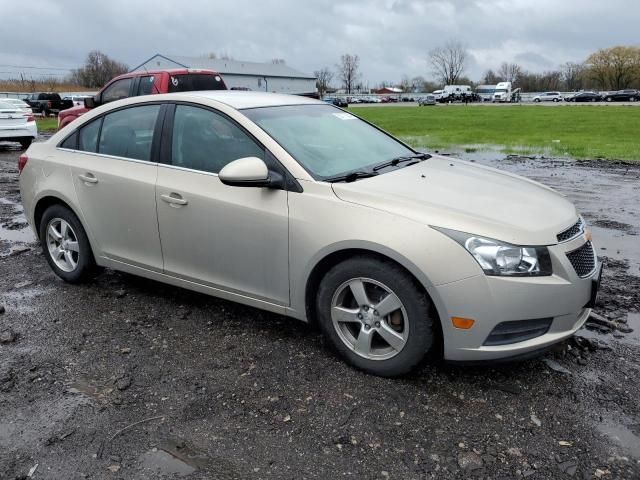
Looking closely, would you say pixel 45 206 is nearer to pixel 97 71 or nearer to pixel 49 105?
pixel 49 105

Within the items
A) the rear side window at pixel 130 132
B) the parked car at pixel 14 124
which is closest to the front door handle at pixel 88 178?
the rear side window at pixel 130 132

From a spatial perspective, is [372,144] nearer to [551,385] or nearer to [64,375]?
[551,385]

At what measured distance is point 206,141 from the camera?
4.04 meters

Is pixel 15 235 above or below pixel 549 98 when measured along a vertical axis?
above

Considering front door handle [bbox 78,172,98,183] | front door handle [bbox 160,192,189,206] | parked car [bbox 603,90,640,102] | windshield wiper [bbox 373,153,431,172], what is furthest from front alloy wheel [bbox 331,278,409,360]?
parked car [bbox 603,90,640,102]

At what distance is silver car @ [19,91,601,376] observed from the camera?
3.01m

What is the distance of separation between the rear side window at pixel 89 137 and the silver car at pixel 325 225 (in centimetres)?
2

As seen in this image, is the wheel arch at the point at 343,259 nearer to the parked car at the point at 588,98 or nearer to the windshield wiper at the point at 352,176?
the windshield wiper at the point at 352,176

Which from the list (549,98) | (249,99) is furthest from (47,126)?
(549,98)

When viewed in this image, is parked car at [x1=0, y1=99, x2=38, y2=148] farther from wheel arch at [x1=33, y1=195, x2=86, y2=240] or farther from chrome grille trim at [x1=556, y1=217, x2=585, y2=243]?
chrome grille trim at [x1=556, y1=217, x2=585, y2=243]

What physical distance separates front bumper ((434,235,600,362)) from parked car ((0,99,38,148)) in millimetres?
16348

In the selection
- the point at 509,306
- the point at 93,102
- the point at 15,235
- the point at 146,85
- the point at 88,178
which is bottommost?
the point at 15,235

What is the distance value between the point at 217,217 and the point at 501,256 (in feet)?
6.08

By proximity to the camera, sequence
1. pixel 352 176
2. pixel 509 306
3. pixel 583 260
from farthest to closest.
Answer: pixel 352 176
pixel 583 260
pixel 509 306
